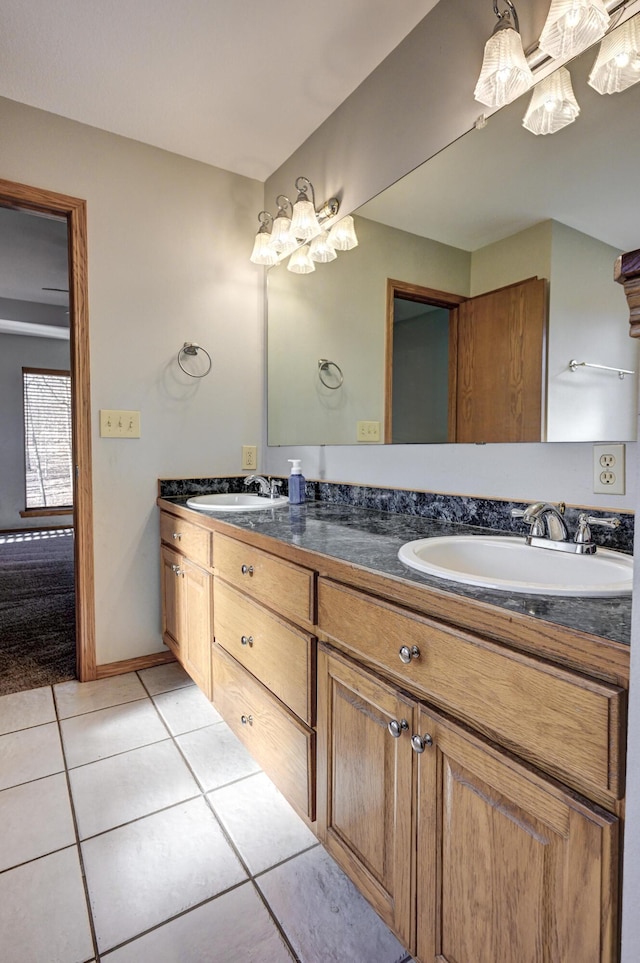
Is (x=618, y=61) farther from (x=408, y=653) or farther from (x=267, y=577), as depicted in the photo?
(x=267, y=577)

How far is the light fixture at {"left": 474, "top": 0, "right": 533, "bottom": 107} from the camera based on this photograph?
3.97ft

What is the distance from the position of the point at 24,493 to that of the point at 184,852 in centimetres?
543

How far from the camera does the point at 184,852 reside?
1.24m

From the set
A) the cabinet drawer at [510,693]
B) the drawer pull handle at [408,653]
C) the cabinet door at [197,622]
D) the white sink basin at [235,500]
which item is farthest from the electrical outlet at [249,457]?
the drawer pull handle at [408,653]

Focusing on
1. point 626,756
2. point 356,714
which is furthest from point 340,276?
point 626,756

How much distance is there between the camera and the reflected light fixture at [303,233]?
1979 millimetres

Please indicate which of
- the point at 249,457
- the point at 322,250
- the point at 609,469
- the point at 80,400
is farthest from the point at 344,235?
the point at 609,469

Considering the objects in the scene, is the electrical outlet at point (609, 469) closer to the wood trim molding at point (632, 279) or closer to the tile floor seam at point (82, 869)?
the wood trim molding at point (632, 279)

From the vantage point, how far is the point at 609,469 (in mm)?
1094

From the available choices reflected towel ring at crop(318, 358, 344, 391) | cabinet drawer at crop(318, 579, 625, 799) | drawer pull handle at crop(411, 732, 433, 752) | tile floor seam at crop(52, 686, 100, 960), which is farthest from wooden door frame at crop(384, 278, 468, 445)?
tile floor seam at crop(52, 686, 100, 960)

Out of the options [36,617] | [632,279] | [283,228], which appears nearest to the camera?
[632,279]

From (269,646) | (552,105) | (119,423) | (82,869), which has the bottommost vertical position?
(82,869)

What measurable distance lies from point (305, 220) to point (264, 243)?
1.07 ft

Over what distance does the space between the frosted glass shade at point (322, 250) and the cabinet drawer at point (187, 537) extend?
4.08 feet
